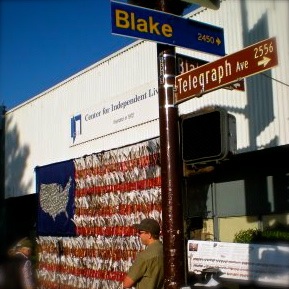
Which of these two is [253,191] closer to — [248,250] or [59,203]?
[248,250]

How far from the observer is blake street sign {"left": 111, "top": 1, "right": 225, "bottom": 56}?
15.9 ft

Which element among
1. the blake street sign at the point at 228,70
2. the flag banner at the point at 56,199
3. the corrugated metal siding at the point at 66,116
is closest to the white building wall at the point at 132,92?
the corrugated metal siding at the point at 66,116

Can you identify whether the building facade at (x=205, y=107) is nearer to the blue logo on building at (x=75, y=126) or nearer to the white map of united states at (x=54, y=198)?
the blue logo on building at (x=75, y=126)

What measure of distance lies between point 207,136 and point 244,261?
1345 millimetres

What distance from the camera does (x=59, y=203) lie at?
11094 mm

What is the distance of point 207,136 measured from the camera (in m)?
4.54

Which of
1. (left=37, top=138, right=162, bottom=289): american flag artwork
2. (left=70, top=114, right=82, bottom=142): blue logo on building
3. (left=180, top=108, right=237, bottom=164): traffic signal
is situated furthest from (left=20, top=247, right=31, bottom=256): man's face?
(left=70, top=114, right=82, bottom=142): blue logo on building

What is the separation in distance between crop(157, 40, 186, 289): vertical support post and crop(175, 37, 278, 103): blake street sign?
0.63ft

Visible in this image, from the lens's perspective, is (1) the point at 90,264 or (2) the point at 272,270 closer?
(2) the point at 272,270

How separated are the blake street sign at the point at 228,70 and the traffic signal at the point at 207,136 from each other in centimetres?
29

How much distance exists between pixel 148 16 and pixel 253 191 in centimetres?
412

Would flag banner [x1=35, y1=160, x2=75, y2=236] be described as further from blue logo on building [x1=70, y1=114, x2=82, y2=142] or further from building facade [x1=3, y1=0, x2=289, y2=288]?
blue logo on building [x1=70, y1=114, x2=82, y2=142]

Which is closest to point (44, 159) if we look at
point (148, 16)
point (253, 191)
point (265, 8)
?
point (253, 191)

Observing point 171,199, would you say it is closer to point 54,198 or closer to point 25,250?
point 25,250
